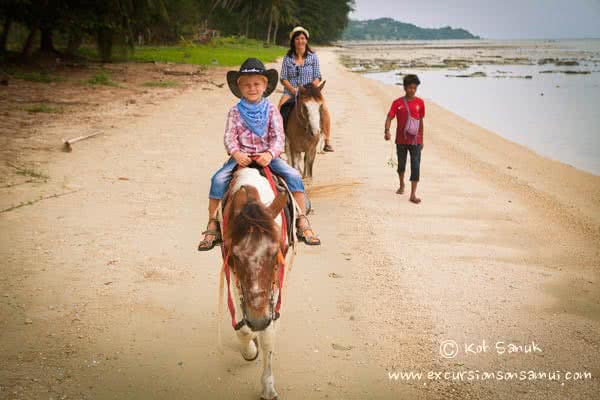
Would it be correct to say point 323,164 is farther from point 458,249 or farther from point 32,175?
point 32,175

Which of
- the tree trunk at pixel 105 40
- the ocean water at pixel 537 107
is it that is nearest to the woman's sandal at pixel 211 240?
the ocean water at pixel 537 107

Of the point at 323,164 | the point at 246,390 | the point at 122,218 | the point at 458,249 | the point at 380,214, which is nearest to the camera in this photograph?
the point at 246,390

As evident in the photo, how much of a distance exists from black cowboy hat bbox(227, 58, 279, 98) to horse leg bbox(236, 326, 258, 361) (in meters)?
2.44

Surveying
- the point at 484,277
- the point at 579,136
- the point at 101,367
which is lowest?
the point at 101,367

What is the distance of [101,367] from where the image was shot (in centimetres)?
365

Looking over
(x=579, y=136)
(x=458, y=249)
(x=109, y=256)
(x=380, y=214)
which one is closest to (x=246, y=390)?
(x=109, y=256)

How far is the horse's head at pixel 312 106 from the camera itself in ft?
23.7

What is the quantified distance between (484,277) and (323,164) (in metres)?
5.39

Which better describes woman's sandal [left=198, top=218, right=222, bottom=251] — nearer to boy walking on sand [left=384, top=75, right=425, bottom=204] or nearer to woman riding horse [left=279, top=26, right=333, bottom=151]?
boy walking on sand [left=384, top=75, right=425, bottom=204]

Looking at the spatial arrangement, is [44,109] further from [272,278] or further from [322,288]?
[272,278]

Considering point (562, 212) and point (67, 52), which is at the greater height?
point (67, 52)

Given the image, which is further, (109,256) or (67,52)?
(67,52)

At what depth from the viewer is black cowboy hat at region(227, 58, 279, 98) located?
4238 mm

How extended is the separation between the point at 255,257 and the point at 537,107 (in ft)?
71.7
